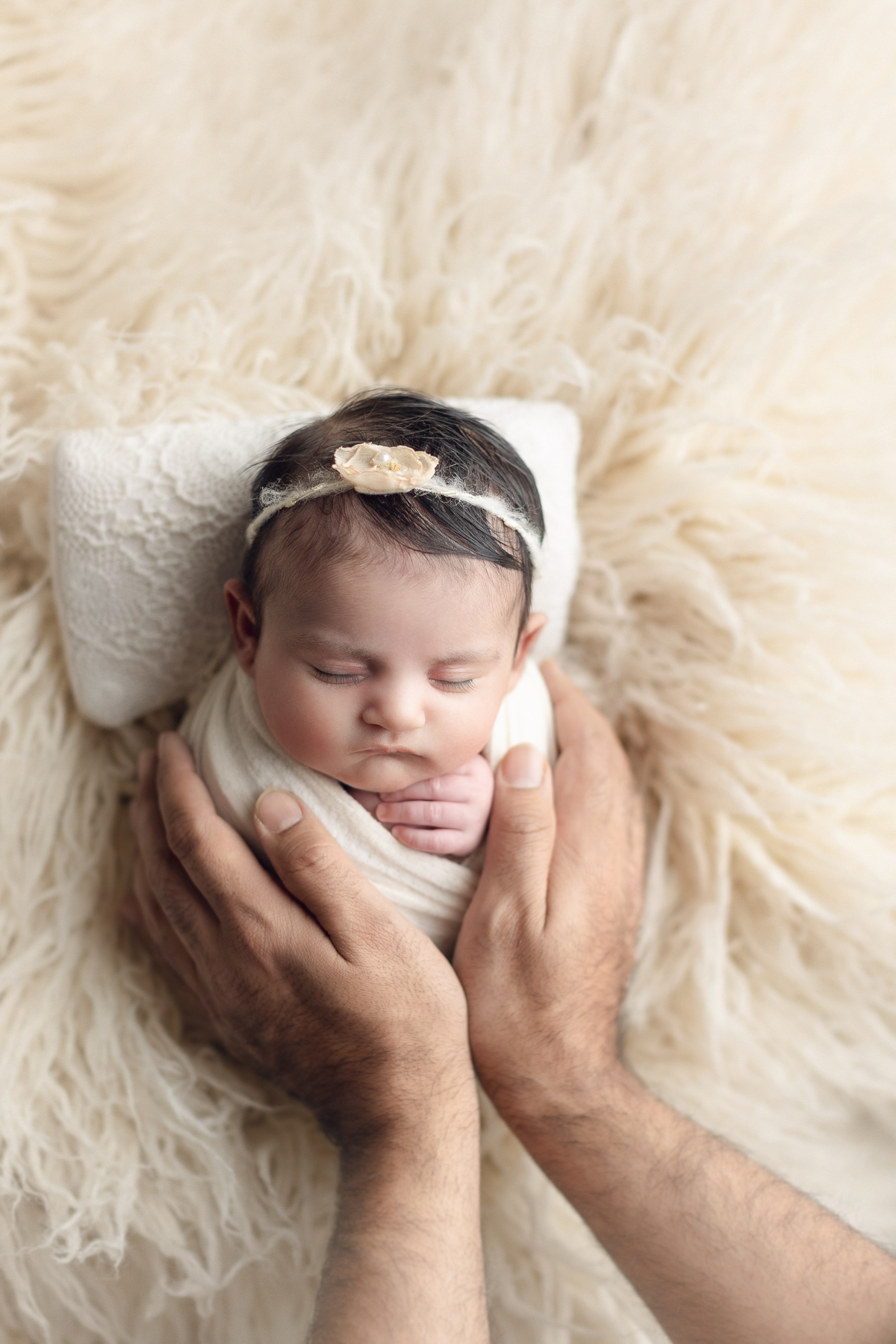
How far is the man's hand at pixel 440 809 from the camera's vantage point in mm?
1008

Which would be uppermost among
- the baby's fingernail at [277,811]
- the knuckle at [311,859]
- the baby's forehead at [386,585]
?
the baby's forehead at [386,585]

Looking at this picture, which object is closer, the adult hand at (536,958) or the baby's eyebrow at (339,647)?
the baby's eyebrow at (339,647)

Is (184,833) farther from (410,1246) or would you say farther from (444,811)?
(410,1246)

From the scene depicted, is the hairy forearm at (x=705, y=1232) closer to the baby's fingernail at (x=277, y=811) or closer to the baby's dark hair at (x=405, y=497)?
the baby's fingernail at (x=277, y=811)

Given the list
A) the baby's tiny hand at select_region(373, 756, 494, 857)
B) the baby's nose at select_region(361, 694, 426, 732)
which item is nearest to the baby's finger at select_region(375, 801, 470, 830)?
the baby's tiny hand at select_region(373, 756, 494, 857)

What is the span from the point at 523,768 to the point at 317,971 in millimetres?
289

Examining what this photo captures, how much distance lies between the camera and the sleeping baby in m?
0.89

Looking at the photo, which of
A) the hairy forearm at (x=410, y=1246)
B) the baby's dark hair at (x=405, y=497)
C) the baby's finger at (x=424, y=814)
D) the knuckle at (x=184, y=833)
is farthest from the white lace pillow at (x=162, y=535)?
the hairy forearm at (x=410, y=1246)

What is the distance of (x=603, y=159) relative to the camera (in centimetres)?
121

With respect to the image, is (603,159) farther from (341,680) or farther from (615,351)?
(341,680)

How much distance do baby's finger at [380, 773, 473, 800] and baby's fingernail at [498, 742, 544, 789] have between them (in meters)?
0.04

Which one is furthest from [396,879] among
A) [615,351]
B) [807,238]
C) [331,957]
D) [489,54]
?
[489,54]

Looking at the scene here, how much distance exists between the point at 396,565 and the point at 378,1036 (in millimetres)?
451

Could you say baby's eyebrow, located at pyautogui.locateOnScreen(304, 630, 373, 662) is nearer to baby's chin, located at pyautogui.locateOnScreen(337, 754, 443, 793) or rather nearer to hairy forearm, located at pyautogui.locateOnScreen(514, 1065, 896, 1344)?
baby's chin, located at pyautogui.locateOnScreen(337, 754, 443, 793)
